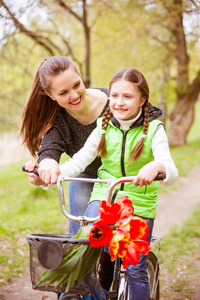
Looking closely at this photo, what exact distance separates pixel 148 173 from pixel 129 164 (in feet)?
1.19

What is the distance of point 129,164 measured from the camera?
7.23 feet

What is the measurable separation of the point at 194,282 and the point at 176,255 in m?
0.80

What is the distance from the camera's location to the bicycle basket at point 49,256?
1.61m

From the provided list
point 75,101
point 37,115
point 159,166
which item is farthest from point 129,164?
point 37,115

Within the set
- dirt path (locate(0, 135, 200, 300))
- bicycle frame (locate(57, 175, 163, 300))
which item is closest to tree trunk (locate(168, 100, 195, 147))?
dirt path (locate(0, 135, 200, 300))

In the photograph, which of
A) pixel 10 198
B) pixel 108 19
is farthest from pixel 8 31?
→ pixel 108 19

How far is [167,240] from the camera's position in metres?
5.21

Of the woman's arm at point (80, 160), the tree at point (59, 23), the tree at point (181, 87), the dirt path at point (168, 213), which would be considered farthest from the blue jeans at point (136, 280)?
the tree at point (181, 87)

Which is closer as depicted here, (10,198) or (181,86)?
(10,198)

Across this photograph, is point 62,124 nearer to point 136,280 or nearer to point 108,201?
point 108,201

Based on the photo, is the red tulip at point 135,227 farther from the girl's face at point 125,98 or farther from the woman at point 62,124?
the woman at point 62,124

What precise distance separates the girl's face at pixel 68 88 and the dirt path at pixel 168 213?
6.23 ft

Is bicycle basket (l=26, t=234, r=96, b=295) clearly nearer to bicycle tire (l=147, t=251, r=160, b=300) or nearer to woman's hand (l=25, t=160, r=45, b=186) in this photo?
woman's hand (l=25, t=160, r=45, b=186)

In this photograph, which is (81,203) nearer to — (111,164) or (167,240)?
(111,164)
